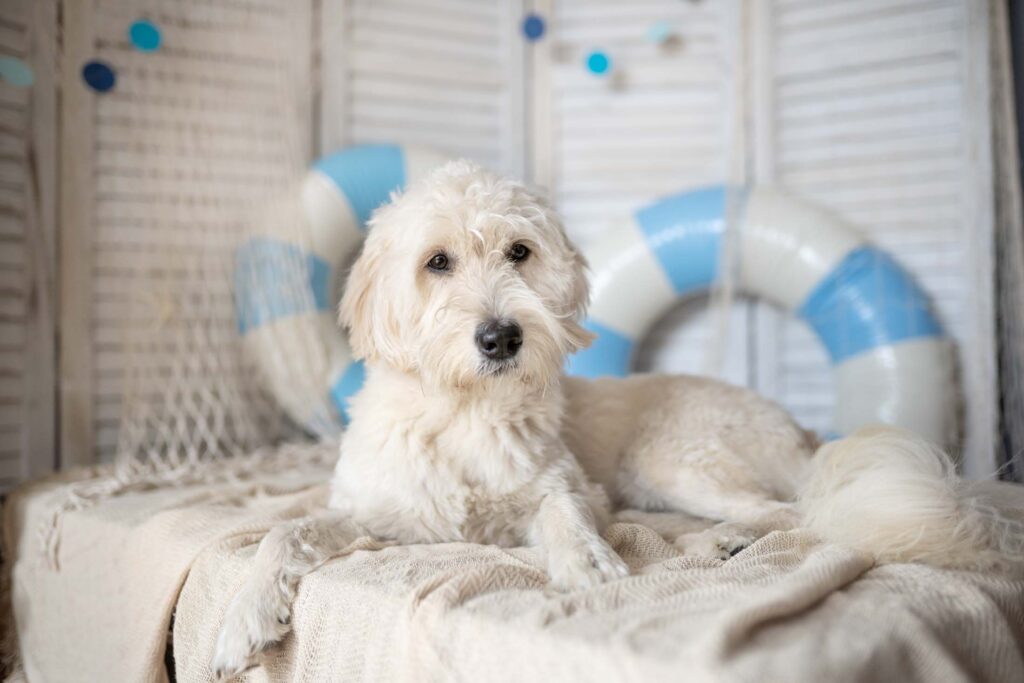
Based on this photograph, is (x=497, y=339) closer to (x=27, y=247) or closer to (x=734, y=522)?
(x=734, y=522)

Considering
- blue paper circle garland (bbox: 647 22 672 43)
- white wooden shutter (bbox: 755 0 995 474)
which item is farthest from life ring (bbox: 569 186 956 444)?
blue paper circle garland (bbox: 647 22 672 43)

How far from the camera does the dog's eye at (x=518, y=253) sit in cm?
201

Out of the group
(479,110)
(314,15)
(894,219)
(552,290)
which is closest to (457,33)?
(479,110)

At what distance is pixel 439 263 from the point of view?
198 cm

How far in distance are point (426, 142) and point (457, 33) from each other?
0.69 m

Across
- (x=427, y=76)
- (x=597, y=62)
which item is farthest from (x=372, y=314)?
(x=597, y=62)

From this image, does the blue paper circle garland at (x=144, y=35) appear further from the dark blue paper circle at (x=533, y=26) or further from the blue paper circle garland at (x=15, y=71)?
the dark blue paper circle at (x=533, y=26)

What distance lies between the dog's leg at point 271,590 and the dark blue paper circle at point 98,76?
252 cm

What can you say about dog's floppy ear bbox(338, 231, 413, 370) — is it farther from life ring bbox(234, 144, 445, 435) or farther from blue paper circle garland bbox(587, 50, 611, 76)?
blue paper circle garland bbox(587, 50, 611, 76)

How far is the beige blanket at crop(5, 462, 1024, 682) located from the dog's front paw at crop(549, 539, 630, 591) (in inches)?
2.1

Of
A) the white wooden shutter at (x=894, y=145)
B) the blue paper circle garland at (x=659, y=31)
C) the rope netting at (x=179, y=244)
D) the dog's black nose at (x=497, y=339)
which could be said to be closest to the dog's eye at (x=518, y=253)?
the dog's black nose at (x=497, y=339)

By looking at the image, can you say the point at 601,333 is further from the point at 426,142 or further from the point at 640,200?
the point at 426,142

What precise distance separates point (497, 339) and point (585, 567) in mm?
543

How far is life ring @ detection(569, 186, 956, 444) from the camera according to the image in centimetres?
348
